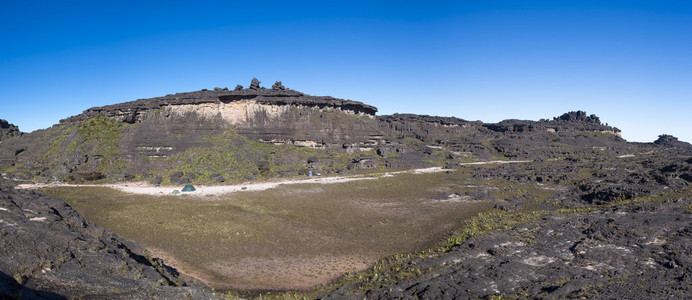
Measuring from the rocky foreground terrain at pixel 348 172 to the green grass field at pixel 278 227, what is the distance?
7.48 ft

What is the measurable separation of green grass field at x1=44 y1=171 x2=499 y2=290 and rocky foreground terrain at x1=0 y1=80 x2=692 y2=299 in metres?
2.28

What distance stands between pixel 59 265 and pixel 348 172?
4375cm

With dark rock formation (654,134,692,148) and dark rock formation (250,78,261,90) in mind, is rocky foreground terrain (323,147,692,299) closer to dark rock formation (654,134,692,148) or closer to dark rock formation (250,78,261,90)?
dark rock formation (250,78,261,90)

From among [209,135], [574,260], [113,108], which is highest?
[113,108]

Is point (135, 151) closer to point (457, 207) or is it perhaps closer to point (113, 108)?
point (113, 108)

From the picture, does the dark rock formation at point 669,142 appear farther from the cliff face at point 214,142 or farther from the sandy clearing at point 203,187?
the sandy clearing at point 203,187

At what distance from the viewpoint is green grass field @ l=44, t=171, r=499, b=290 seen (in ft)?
56.9

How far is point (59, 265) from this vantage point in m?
8.47

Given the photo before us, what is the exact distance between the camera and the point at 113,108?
5494 cm

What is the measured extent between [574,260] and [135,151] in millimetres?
56317

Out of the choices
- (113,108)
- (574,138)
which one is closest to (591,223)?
(113,108)

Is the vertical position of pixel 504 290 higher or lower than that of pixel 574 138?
lower

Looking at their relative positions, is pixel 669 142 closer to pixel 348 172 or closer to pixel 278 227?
pixel 348 172

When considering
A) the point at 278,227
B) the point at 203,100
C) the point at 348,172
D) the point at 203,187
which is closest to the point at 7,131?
the point at 203,100
